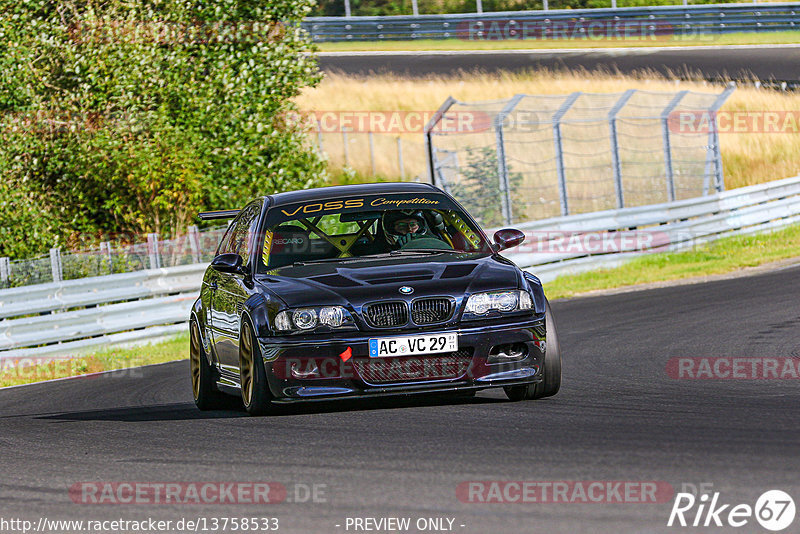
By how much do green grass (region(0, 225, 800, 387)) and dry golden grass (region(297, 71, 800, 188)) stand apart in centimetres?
785

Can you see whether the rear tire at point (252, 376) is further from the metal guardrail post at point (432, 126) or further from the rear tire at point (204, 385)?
the metal guardrail post at point (432, 126)

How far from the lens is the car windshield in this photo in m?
9.50

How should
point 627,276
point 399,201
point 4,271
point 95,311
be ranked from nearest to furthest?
1. point 399,201
2. point 95,311
3. point 4,271
4. point 627,276

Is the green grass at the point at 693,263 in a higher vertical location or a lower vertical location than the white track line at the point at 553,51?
lower

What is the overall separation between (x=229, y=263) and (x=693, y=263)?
14.2 m

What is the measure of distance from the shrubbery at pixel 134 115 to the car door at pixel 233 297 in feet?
42.0

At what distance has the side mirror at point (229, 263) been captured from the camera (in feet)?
31.1

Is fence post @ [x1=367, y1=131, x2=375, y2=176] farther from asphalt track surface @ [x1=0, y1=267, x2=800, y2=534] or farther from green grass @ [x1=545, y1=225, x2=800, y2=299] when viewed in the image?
asphalt track surface @ [x1=0, y1=267, x2=800, y2=534]

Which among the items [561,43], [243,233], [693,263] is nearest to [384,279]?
[243,233]

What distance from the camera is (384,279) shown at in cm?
852

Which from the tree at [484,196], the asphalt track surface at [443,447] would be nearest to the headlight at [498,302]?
the asphalt track surface at [443,447]

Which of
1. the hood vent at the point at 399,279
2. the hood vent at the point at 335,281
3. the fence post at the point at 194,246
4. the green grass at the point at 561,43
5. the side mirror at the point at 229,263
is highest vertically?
the hood vent at the point at 399,279

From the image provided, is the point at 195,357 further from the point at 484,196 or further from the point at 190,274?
the point at 484,196

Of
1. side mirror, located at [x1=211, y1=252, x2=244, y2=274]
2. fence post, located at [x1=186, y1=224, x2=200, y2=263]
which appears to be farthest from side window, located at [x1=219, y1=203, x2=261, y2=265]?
fence post, located at [x1=186, y1=224, x2=200, y2=263]
